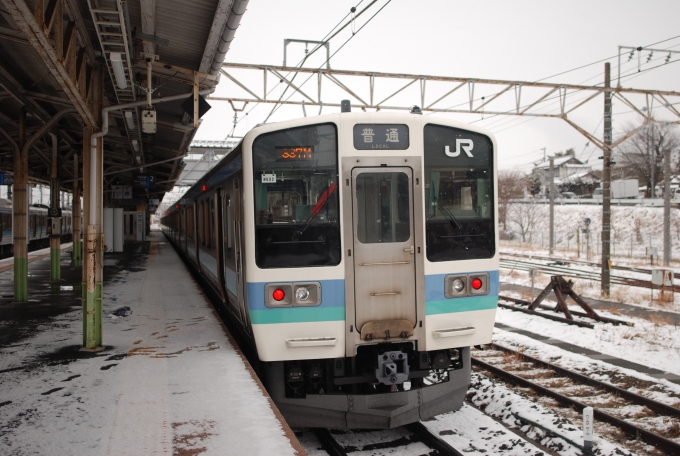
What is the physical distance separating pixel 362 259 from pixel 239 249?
1484mm

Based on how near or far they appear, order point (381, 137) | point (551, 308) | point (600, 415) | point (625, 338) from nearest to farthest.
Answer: point (381, 137)
point (600, 415)
point (625, 338)
point (551, 308)

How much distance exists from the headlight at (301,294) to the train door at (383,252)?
46 cm

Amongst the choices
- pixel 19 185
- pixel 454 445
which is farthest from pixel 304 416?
pixel 19 185

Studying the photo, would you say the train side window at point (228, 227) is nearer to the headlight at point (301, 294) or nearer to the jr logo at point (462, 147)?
the headlight at point (301, 294)

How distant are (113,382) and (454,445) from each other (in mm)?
3417

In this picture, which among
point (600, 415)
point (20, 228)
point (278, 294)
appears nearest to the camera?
point (278, 294)

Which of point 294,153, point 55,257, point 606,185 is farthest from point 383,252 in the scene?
point 55,257

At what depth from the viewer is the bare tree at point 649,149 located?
52.8m

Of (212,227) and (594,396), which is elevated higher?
(212,227)

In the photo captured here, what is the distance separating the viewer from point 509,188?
190ft

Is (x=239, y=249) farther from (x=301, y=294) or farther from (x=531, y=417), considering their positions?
(x=531, y=417)

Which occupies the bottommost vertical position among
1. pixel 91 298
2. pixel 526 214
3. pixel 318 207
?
pixel 91 298

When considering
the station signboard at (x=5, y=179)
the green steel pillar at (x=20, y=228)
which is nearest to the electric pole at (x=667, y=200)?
the green steel pillar at (x=20, y=228)

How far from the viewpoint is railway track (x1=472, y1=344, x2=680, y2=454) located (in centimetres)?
587
